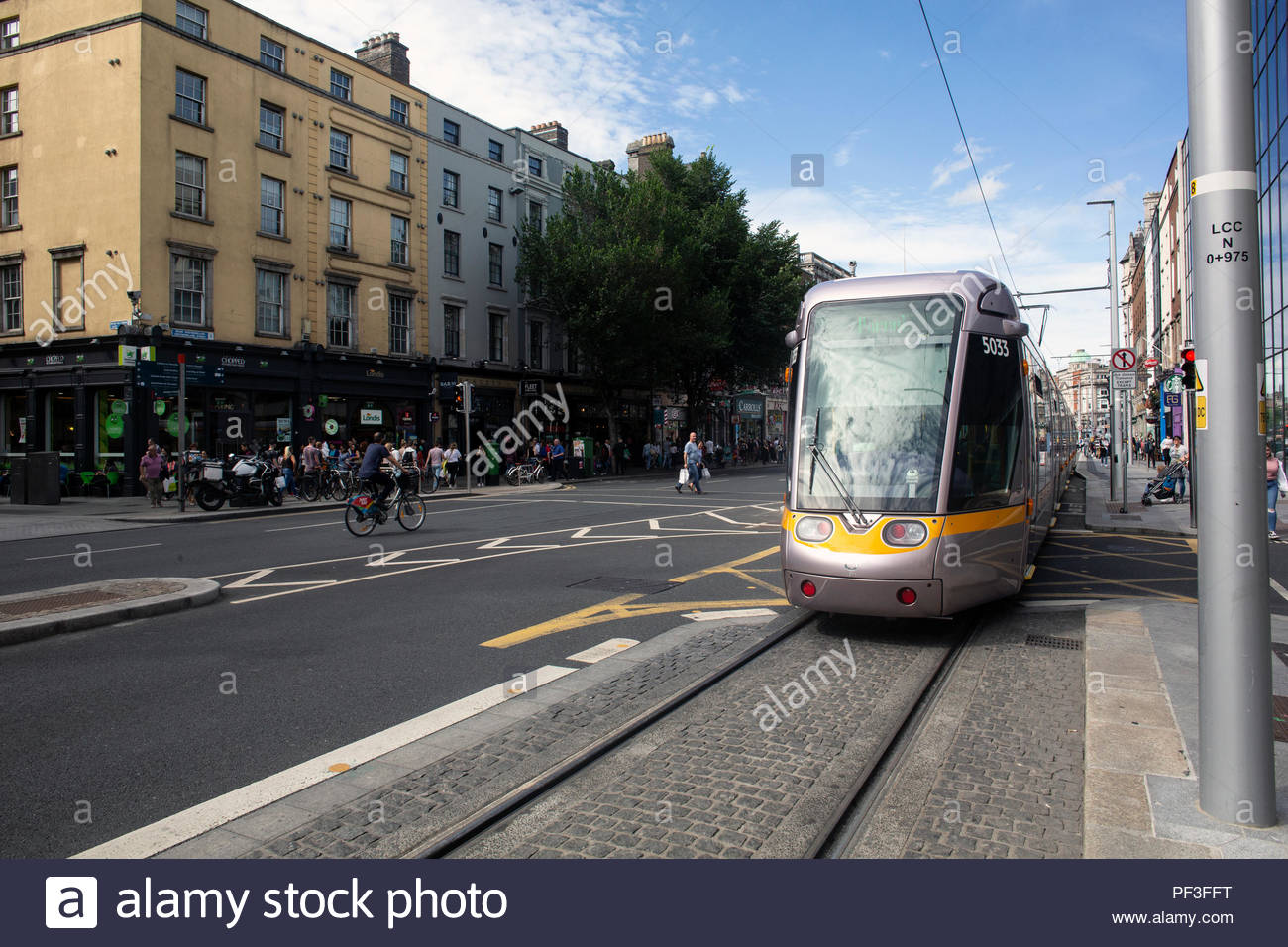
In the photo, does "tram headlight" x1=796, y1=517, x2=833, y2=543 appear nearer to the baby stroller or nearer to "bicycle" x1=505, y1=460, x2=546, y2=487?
the baby stroller

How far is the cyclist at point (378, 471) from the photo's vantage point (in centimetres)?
1427

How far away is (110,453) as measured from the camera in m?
24.7

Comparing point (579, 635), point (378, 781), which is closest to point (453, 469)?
point (579, 635)

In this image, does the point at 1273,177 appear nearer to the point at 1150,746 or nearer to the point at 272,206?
the point at 1150,746

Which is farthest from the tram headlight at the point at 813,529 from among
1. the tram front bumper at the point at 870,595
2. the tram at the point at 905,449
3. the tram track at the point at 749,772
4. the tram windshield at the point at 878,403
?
the tram track at the point at 749,772

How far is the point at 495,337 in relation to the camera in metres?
38.1

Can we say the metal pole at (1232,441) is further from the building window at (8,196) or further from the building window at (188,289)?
the building window at (8,196)

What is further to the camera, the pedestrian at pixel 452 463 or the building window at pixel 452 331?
the building window at pixel 452 331

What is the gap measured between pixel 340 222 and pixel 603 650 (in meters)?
28.5

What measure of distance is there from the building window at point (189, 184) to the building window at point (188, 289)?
144 cm

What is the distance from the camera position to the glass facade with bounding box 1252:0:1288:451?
20.8 meters

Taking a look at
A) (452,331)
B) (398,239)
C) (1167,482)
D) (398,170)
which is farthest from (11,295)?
(1167,482)

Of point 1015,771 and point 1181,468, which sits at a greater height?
point 1181,468
